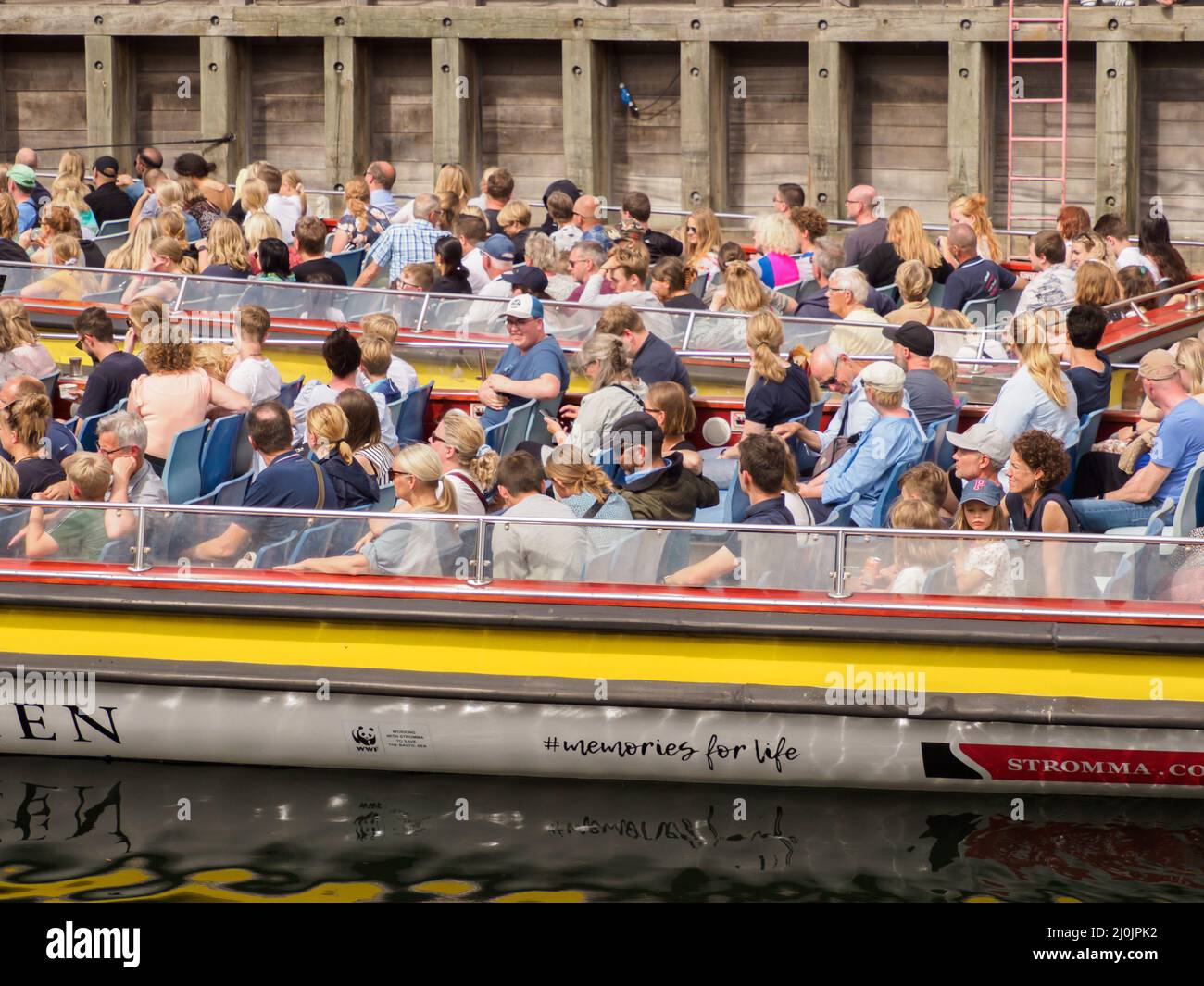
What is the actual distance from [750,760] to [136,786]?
2832 millimetres

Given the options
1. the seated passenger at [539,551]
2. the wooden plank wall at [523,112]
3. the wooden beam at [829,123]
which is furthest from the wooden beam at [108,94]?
the seated passenger at [539,551]

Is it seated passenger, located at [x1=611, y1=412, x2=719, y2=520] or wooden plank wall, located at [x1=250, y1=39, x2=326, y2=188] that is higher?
wooden plank wall, located at [x1=250, y1=39, x2=326, y2=188]

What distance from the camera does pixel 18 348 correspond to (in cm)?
1122

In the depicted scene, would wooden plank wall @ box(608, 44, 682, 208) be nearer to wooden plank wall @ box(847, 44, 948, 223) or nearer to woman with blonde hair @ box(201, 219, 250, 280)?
wooden plank wall @ box(847, 44, 948, 223)

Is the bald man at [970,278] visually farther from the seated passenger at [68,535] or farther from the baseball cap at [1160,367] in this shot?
the seated passenger at [68,535]

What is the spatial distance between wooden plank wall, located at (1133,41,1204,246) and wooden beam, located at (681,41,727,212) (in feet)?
13.8

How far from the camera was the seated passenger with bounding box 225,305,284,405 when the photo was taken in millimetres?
10734

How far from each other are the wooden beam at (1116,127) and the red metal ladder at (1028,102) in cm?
33

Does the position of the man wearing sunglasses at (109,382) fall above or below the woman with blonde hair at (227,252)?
below

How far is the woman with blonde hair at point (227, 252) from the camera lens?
13.8 metres

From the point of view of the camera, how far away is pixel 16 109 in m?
22.8

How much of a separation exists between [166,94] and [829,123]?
8.02 meters

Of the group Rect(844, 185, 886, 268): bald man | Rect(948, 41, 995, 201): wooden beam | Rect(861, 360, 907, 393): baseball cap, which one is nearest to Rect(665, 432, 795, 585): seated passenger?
Rect(861, 360, 907, 393): baseball cap
